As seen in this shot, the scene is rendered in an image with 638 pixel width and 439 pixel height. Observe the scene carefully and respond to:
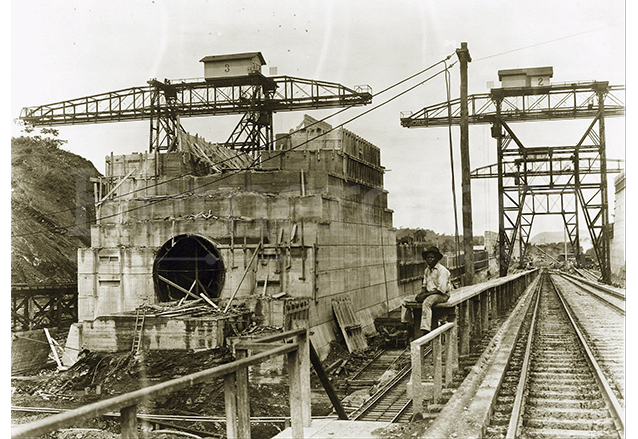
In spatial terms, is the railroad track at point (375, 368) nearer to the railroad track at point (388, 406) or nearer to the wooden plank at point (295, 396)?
the railroad track at point (388, 406)

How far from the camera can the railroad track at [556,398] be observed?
6242 mm

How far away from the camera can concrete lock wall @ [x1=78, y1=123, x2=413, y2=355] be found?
82.4ft

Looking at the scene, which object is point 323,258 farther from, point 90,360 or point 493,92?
point 493,92

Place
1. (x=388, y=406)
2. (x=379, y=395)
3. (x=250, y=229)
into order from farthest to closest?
(x=250, y=229), (x=379, y=395), (x=388, y=406)

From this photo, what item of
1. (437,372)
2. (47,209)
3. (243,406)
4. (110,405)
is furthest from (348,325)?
(47,209)

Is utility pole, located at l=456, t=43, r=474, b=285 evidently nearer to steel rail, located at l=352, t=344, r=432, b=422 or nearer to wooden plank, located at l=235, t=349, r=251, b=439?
steel rail, located at l=352, t=344, r=432, b=422

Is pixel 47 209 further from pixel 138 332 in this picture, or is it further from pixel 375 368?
pixel 375 368

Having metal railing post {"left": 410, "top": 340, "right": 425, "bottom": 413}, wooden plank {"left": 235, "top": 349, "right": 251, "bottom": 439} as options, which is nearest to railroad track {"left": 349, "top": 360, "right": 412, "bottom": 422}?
metal railing post {"left": 410, "top": 340, "right": 425, "bottom": 413}

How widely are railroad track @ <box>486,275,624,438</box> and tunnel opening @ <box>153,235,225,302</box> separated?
53.5 feet

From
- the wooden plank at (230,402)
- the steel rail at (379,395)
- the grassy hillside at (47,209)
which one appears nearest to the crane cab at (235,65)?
the steel rail at (379,395)

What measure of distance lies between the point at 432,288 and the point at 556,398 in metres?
2.23

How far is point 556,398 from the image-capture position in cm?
778

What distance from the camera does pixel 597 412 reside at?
6.81 meters

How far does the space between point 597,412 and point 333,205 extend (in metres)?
21.8
